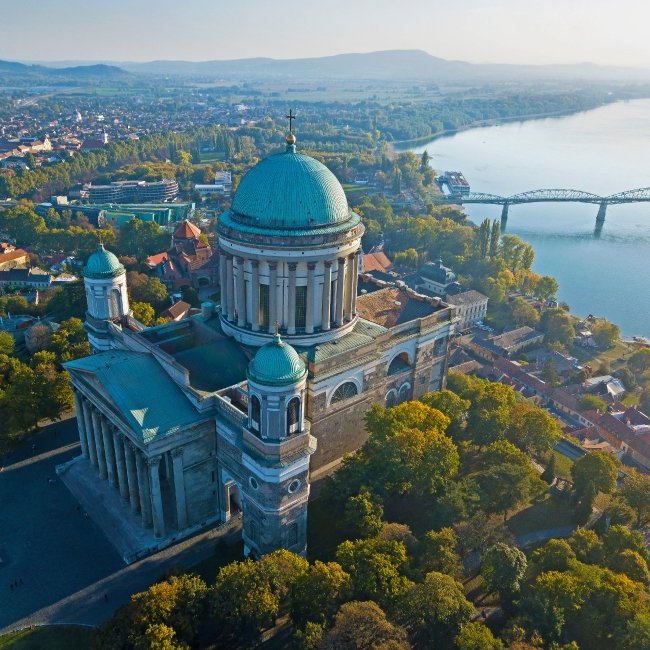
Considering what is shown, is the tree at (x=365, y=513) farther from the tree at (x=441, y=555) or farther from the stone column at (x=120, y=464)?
the stone column at (x=120, y=464)

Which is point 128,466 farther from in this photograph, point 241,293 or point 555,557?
point 555,557

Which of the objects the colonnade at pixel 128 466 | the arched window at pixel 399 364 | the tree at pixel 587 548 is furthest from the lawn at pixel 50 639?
the tree at pixel 587 548

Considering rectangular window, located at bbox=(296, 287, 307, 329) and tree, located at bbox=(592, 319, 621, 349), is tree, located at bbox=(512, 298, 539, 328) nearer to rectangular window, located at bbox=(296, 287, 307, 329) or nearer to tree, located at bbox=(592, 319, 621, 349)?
tree, located at bbox=(592, 319, 621, 349)

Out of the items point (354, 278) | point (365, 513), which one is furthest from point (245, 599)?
point (354, 278)

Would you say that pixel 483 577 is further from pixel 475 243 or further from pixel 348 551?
pixel 475 243

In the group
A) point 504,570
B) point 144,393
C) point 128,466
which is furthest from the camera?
point 128,466

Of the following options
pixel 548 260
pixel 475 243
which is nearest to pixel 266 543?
pixel 475 243
